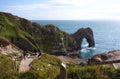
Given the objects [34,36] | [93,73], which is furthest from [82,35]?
[93,73]

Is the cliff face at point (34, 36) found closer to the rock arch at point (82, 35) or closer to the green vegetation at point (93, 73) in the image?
the rock arch at point (82, 35)

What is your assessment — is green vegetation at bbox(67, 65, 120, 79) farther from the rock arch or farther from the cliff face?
the rock arch

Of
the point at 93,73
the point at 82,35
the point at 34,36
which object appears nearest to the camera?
the point at 93,73

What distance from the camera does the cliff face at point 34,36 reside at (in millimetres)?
134875

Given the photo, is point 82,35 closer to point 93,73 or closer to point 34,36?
point 34,36

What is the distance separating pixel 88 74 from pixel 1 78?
603 centimetres

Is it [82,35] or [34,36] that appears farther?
[82,35]

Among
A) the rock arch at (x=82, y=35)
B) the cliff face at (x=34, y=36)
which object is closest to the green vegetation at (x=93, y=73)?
the cliff face at (x=34, y=36)

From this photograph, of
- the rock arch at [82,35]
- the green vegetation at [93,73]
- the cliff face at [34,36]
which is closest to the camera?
the green vegetation at [93,73]

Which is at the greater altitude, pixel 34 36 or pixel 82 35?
pixel 34 36

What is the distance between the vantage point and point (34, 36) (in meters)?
146

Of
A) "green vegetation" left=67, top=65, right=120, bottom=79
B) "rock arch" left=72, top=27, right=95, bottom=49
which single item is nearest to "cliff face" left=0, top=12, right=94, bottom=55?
"rock arch" left=72, top=27, right=95, bottom=49

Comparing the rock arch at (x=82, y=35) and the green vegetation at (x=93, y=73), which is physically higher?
the green vegetation at (x=93, y=73)

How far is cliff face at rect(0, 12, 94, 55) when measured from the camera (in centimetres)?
13488
